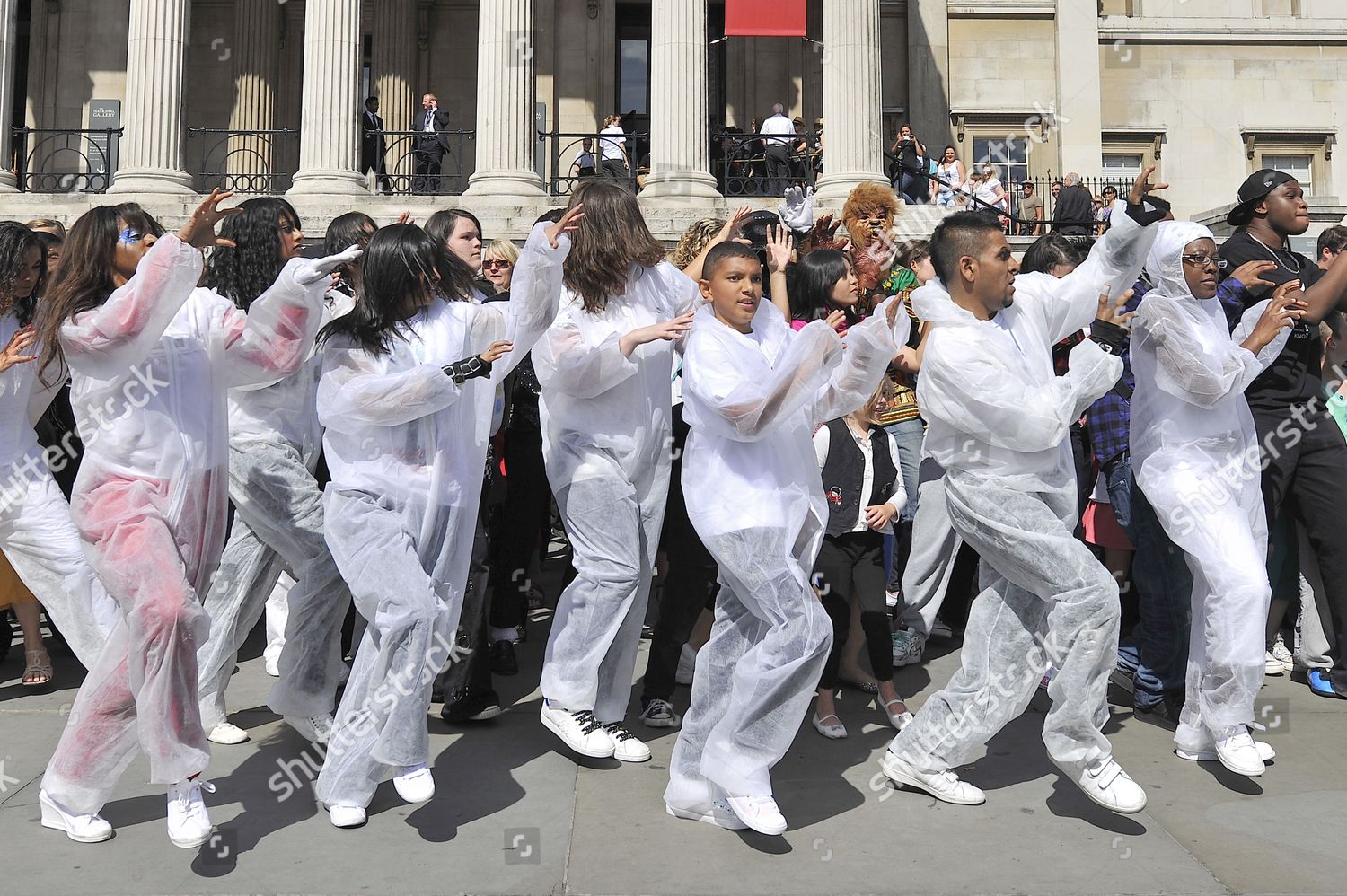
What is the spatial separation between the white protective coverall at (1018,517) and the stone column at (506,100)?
14.2 m

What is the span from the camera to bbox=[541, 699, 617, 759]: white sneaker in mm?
5004

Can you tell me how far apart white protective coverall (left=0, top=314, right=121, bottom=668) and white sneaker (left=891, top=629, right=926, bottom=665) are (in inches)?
155

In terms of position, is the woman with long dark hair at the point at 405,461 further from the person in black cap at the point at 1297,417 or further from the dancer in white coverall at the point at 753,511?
the person in black cap at the point at 1297,417

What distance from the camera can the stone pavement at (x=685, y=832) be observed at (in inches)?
155

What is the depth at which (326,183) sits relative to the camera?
17.8 metres

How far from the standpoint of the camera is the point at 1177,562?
571cm

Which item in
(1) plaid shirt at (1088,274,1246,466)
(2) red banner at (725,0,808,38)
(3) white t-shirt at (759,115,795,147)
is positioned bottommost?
(1) plaid shirt at (1088,274,1246,466)

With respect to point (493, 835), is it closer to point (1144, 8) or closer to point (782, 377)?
point (782, 377)

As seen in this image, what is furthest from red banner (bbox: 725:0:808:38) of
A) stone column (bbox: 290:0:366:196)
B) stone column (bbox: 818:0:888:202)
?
stone column (bbox: 290:0:366:196)

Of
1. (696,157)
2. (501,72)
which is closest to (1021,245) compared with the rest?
(696,157)

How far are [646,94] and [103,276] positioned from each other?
20029mm

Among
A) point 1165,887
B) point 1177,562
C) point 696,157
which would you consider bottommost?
point 1165,887

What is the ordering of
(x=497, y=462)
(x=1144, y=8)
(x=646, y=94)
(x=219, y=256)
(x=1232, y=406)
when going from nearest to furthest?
(x=1232, y=406) → (x=219, y=256) → (x=497, y=462) → (x=646, y=94) → (x=1144, y=8)

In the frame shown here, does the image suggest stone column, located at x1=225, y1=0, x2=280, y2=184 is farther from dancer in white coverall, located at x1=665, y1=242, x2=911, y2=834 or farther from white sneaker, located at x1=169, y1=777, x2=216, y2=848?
white sneaker, located at x1=169, y1=777, x2=216, y2=848
